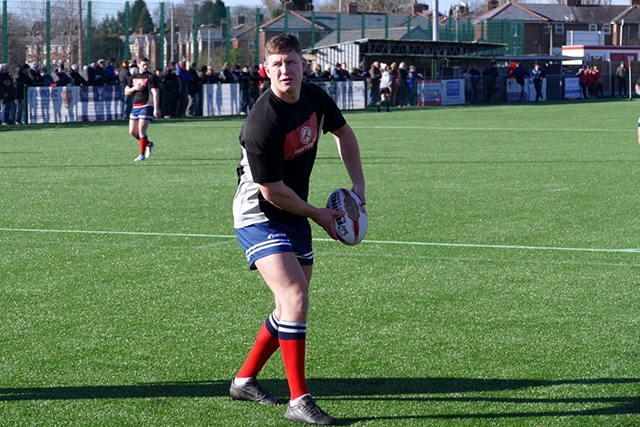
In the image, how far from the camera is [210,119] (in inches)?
1323

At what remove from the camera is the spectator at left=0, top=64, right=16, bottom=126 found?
29.1m

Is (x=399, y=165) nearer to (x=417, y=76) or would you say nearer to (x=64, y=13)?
(x=64, y=13)

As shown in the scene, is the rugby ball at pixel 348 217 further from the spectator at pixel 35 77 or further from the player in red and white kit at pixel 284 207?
the spectator at pixel 35 77

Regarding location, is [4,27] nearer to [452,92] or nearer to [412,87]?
[412,87]

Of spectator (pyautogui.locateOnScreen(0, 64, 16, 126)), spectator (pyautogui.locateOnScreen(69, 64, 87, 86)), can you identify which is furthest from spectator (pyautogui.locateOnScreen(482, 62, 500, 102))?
spectator (pyautogui.locateOnScreen(0, 64, 16, 126))

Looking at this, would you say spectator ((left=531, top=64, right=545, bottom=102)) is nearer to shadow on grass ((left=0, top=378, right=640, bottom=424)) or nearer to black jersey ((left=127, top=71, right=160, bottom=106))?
black jersey ((left=127, top=71, right=160, bottom=106))

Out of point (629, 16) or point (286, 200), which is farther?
point (629, 16)

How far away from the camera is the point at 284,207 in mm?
4668

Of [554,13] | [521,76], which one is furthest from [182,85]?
[554,13]

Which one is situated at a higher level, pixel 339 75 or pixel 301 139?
pixel 339 75

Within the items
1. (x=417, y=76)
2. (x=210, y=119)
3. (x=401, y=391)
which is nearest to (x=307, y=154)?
(x=401, y=391)

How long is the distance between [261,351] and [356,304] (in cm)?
214

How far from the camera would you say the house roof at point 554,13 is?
378 ft

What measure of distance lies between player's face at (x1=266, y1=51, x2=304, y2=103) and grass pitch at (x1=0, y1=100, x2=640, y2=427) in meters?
1.55
